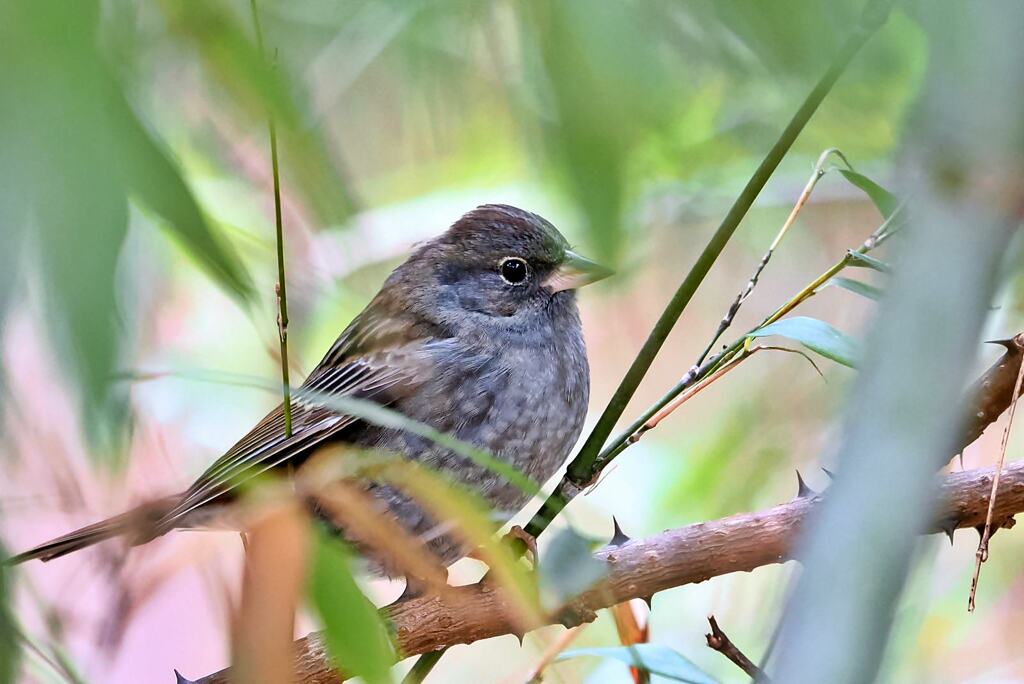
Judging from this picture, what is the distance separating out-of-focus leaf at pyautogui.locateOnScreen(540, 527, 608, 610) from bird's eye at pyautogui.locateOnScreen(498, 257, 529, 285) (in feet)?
3.41

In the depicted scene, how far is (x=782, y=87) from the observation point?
761mm

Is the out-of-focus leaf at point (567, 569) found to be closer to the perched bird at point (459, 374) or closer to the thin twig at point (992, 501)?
the perched bird at point (459, 374)

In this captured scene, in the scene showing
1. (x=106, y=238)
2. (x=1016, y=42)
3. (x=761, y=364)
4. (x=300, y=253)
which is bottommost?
(x=1016, y=42)

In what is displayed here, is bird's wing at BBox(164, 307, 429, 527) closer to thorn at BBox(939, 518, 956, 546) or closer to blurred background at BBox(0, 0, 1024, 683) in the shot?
blurred background at BBox(0, 0, 1024, 683)

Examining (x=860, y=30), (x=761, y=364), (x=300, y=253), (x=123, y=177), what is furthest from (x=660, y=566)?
(x=761, y=364)

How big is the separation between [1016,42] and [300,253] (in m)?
1.50

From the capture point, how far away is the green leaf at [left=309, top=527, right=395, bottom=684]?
0.90 m

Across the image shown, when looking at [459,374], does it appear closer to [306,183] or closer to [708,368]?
[708,368]

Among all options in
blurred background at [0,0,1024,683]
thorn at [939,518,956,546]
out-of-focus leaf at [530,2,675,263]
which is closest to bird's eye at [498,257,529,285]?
blurred background at [0,0,1024,683]

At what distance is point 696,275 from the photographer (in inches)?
50.2

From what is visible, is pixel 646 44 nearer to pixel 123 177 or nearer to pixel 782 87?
pixel 782 87

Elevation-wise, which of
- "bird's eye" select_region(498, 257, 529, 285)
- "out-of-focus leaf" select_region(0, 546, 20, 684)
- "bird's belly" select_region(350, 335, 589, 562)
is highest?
"bird's eye" select_region(498, 257, 529, 285)

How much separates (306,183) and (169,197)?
0.50 ft

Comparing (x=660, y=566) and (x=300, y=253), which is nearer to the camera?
(x=660, y=566)
